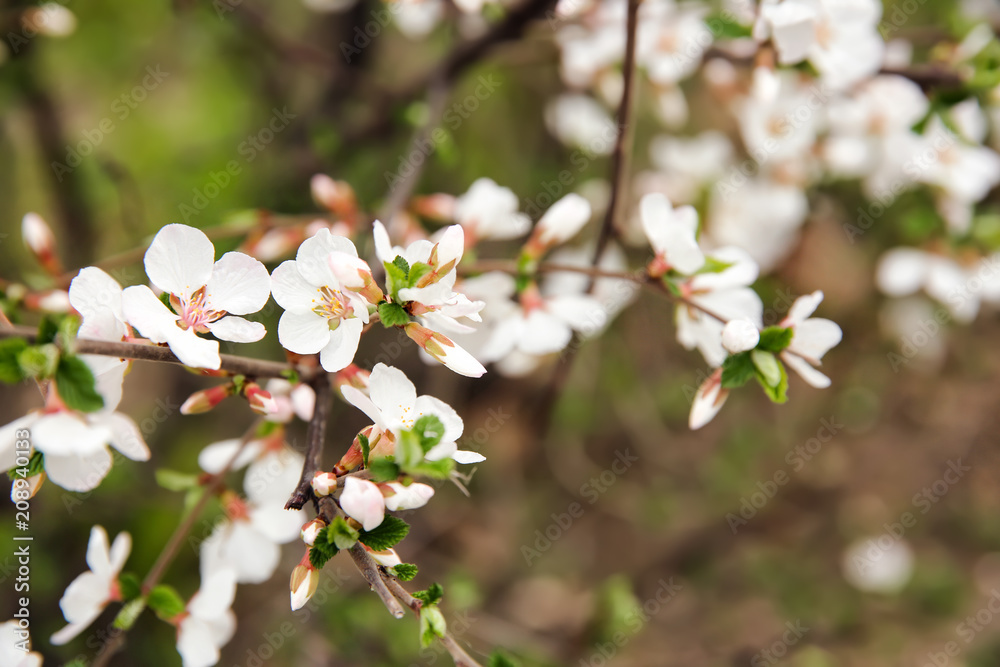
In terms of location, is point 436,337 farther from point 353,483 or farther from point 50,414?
point 50,414

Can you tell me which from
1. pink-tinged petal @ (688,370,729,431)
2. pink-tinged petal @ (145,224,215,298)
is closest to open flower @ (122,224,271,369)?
pink-tinged petal @ (145,224,215,298)

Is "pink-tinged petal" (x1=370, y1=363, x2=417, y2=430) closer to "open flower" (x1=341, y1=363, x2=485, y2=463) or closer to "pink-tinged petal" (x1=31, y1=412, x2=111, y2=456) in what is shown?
"open flower" (x1=341, y1=363, x2=485, y2=463)

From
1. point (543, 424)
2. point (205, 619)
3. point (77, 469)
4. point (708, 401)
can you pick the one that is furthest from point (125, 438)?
point (543, 424)

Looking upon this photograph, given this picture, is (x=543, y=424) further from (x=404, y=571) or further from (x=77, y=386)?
(x=77, y=386)

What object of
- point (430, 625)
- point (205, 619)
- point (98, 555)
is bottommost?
point (205, 619)

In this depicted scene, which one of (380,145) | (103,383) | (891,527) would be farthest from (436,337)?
(891,527)
